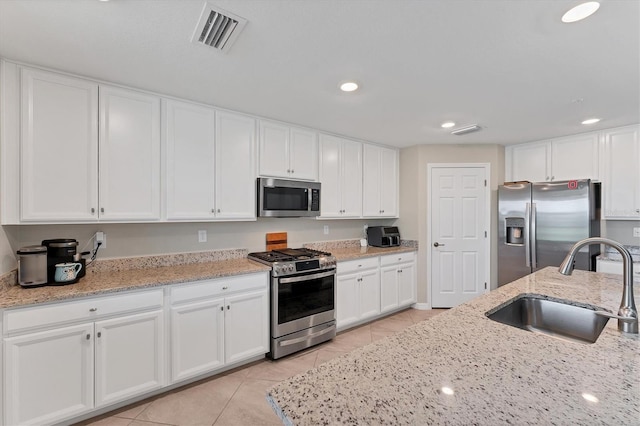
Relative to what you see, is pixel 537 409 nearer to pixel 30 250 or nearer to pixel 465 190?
pixel 30 250

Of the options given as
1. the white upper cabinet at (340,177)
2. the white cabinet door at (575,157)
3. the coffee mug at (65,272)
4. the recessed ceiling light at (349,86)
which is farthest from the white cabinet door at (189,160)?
the white cabinet door at (575,157)

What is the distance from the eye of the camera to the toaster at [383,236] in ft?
13.6

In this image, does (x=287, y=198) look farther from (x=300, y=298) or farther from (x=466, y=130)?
(x=466, y=130)

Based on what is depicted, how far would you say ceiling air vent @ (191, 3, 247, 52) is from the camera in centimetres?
147

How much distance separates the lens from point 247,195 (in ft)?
9.59

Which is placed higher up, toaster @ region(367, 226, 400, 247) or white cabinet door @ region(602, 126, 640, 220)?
white cabinet door @ region(602, 126, 640, 220)

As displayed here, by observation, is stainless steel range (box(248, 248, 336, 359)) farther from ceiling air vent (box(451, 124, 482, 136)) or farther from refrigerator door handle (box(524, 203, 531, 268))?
refrigerator door handle (box(524, 203, 531, 268))

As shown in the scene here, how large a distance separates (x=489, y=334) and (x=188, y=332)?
6.93 ft

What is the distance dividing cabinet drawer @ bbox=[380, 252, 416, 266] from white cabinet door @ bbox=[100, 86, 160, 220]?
8.64ft

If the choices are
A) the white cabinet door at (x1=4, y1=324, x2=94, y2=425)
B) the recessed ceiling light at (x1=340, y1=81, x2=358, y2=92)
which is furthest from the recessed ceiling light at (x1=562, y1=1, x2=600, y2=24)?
the white cabinet door at (x1=4, y1=324, x2=94, y2=425)

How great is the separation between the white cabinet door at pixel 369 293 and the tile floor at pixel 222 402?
0.76m

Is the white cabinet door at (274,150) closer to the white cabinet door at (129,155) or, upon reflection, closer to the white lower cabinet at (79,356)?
the white cabinet door at (129,155)

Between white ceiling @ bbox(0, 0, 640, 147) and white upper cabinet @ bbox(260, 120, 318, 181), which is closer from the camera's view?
white ceiling @ bbox(0, 0, 640, 147)

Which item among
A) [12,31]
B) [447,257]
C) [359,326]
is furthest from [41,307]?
[447,257]
